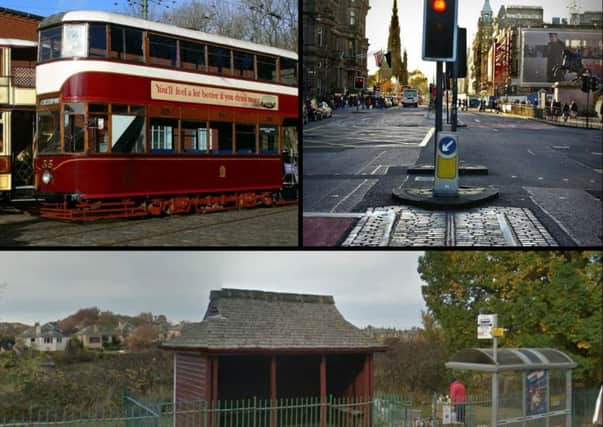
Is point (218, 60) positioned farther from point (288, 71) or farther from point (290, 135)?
point (290, 135)

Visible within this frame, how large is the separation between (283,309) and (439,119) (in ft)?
11.4

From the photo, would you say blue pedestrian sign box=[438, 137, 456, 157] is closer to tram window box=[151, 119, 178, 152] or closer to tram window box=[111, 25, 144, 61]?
→ tram window box=[151, 119, 178, 152]

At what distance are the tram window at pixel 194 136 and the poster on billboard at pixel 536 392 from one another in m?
4.94

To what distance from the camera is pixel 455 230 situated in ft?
35.7

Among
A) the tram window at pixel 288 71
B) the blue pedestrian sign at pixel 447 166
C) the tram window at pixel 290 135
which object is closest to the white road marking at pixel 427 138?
the blue pedestrian sign at pixel 447 166

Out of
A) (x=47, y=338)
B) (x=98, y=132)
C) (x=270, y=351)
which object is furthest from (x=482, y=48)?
(x=47, y=338)

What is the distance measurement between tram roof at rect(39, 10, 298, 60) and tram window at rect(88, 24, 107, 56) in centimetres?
9

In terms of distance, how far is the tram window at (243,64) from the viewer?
39.2ft

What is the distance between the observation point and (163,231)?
437 inches

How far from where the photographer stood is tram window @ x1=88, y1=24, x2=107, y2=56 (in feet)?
35.7

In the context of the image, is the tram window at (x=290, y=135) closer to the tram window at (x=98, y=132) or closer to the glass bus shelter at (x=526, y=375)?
the tram window at (x=98, y=132)

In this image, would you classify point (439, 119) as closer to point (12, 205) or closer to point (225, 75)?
point (225, 75)

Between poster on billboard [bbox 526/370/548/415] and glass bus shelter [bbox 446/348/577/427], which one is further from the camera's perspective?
poster on billboard [bbox 526/370/548/415]

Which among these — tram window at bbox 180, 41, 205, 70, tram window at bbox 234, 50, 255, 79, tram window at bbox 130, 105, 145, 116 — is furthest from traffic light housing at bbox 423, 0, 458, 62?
tram window at bbox 130, 105, 145, 116
